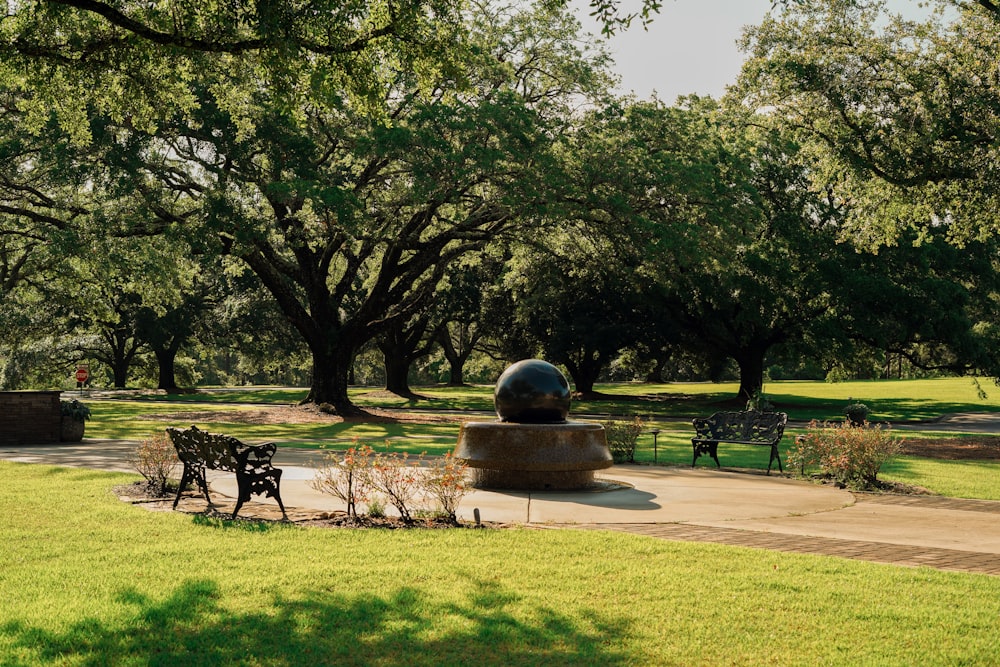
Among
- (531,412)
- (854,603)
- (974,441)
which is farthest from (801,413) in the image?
(854,603)

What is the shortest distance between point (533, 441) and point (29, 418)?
13.6m

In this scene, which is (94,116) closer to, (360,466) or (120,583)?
(360,466)

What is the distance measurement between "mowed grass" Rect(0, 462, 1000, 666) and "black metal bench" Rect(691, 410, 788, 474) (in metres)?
7.82

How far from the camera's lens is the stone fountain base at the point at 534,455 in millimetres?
12000

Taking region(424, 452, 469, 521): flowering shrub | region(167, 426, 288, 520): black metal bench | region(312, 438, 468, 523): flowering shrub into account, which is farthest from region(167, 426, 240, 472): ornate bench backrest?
region(424, 452, 469, 521): flowering shrub

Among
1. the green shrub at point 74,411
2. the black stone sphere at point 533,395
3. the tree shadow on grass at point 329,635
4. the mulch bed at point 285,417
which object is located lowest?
the mulch bed at point 285,417

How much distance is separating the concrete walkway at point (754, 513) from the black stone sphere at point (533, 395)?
1.28 m

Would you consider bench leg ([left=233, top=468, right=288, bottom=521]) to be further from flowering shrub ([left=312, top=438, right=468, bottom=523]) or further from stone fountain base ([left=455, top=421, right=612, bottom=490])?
stone fountain base ([left=455, top=421, right=612, bottom=490])

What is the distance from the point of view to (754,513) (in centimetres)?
1040

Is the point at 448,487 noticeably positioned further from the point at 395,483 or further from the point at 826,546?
the point at 826,546

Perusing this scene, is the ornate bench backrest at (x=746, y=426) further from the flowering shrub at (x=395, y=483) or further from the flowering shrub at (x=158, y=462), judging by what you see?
the flowering shrub at (x=158, y=462)

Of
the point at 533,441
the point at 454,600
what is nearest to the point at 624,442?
the point at 533,441

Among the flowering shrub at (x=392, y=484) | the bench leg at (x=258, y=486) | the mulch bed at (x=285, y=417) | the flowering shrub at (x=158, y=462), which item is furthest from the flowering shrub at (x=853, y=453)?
the mulch bed at (x=285, y=417)

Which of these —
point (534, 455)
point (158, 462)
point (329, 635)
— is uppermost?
point (534, 455)
